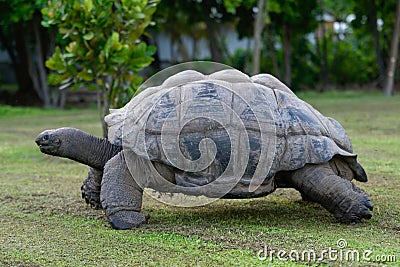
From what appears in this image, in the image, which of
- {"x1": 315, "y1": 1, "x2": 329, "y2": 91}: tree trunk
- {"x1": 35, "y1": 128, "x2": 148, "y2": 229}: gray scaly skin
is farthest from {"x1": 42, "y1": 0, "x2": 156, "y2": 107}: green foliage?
{"x1": 315, "y1": 1, "x2": 329, "y2": 91}: tree trunk

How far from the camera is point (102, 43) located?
25.7 ft

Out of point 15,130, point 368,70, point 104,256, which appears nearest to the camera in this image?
point 104,256

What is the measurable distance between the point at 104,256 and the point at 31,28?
57.7 ft

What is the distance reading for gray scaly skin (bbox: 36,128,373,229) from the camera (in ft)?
12.9

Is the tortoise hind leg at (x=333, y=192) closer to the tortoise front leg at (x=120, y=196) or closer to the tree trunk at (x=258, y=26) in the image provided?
the tortoise front leg at (x=120, y=196)

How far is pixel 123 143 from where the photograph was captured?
4.05 metres

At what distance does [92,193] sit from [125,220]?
732mm

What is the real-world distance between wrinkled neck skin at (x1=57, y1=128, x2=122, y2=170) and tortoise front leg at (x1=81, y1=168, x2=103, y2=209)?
154 mm

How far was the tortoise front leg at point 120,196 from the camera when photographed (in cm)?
393

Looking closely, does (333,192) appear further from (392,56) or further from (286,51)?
(286,51)

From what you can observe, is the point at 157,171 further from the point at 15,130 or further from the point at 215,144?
the point at 15,130

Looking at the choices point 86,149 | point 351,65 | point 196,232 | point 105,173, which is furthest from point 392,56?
point 196,232

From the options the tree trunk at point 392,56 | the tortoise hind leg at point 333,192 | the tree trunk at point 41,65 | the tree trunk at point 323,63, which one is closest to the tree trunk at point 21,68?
the tree trunk at point 41,65

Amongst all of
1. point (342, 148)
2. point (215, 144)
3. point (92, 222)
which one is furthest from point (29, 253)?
point (342, 148)
